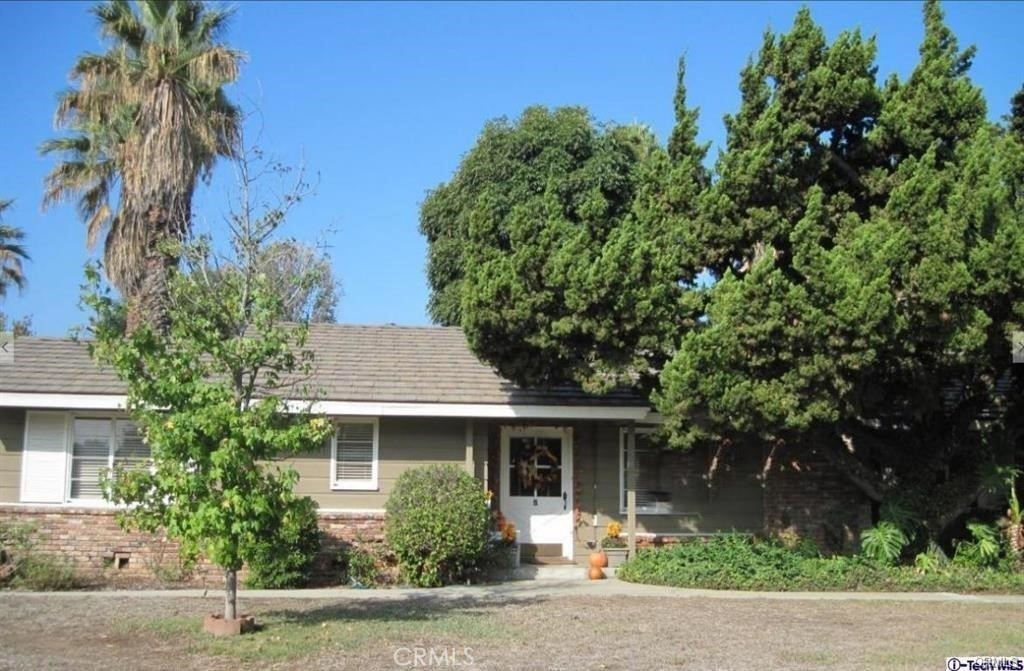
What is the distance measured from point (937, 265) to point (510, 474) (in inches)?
317

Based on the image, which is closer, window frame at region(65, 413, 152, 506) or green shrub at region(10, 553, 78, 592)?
green shrub at region(10, 553, 78, 592)

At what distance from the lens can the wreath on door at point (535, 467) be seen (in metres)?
17.9

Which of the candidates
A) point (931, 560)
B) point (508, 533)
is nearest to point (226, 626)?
point (508, 533)

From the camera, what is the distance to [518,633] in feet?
35.9

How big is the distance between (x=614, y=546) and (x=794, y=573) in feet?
10.4

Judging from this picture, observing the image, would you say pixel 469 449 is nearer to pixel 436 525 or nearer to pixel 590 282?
pixel 436 525

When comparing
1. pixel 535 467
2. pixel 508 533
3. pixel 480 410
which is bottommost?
pixel 508 533

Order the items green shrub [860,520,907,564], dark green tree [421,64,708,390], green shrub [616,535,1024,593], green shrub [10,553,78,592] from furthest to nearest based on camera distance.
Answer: green shrub [860,520,907,564], green shrub [616,535,1024,593], green shrub [10,553,78,592], dark green tree [421,64,708,390]

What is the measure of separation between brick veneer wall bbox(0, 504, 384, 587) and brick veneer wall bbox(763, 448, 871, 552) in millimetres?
6948

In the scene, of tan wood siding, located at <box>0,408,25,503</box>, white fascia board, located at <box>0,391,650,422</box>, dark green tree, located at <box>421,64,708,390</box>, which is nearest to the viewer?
dark green tree, located at <box>421,64,708,390</box>

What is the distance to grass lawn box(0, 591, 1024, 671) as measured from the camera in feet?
31.4

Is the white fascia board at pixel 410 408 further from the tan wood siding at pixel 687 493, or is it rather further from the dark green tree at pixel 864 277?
the dark green tree at pixel 864 277

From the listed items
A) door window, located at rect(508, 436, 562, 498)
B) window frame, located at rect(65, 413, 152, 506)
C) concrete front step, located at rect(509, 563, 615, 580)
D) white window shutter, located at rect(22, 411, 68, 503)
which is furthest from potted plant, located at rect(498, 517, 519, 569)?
white window shutter, located at rect(22, 411, 68, 503)

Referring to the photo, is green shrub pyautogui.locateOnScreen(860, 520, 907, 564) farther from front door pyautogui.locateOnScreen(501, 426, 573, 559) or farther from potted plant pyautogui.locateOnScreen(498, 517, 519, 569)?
potted plant pyautogui.locateOnScreen(498, 517, 519, 569)
